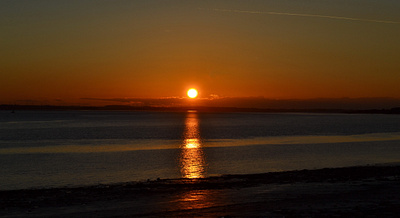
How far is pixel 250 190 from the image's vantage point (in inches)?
824

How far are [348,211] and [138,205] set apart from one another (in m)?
8.07

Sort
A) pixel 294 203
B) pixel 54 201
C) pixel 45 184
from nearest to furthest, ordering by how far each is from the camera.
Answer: pixel 294 203 < pixel 54 201 < pixel 45 184

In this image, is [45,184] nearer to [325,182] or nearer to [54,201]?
[54,201]

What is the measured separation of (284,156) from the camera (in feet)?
145

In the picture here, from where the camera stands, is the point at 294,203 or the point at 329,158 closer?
the point at 294,203

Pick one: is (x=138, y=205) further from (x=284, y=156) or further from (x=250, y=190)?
(x=284, y=156)

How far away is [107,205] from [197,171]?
1619 centimetres

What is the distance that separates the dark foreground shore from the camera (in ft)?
51.7

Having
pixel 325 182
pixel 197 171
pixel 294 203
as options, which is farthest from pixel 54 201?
pixel 197 171

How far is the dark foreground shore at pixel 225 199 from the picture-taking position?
15.8 m

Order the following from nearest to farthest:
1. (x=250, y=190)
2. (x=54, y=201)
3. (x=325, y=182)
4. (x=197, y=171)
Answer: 1. (x=54, y=201)
2. (x=250, y=190)
3. (x=325, y=182)
4. (x=197, y=171)

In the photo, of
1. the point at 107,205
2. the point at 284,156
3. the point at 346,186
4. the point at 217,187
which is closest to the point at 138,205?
the point at 107,205

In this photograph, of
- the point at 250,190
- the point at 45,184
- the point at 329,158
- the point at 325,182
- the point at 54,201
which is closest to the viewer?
the point at 54,201

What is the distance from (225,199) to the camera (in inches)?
725
